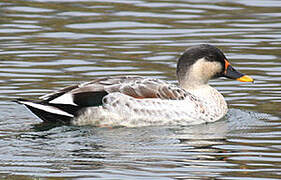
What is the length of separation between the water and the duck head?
59 centimetres

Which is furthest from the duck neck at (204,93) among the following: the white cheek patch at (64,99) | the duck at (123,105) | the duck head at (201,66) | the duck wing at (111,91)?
the white cheek patch at (64,99)

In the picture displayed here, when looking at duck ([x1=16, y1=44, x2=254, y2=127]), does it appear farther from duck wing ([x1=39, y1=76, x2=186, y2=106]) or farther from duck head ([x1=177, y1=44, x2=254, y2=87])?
duck head ([x1=177, y1=44, x2=254, y2=87])

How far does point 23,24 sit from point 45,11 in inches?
41.1

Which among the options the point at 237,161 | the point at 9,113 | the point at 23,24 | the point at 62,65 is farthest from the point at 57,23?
the point at 237,161

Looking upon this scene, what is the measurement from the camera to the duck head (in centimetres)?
1324

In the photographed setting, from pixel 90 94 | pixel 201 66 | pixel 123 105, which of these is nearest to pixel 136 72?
pixel 201 66

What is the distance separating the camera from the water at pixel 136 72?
10.2 meters

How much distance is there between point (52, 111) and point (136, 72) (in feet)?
10.7

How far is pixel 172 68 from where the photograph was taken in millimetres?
15875

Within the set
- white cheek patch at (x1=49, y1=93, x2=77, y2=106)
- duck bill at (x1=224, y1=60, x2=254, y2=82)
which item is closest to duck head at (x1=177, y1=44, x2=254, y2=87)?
duck bill at (x1=224, y1=60, x2=254, y2=82)

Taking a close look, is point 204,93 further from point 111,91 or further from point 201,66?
point 111,91

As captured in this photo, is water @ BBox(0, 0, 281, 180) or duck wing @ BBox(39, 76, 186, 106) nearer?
water @ BBox(0, 0, 281, 180)

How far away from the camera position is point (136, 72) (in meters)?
15.4

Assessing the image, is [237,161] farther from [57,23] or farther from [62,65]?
[57,23]
